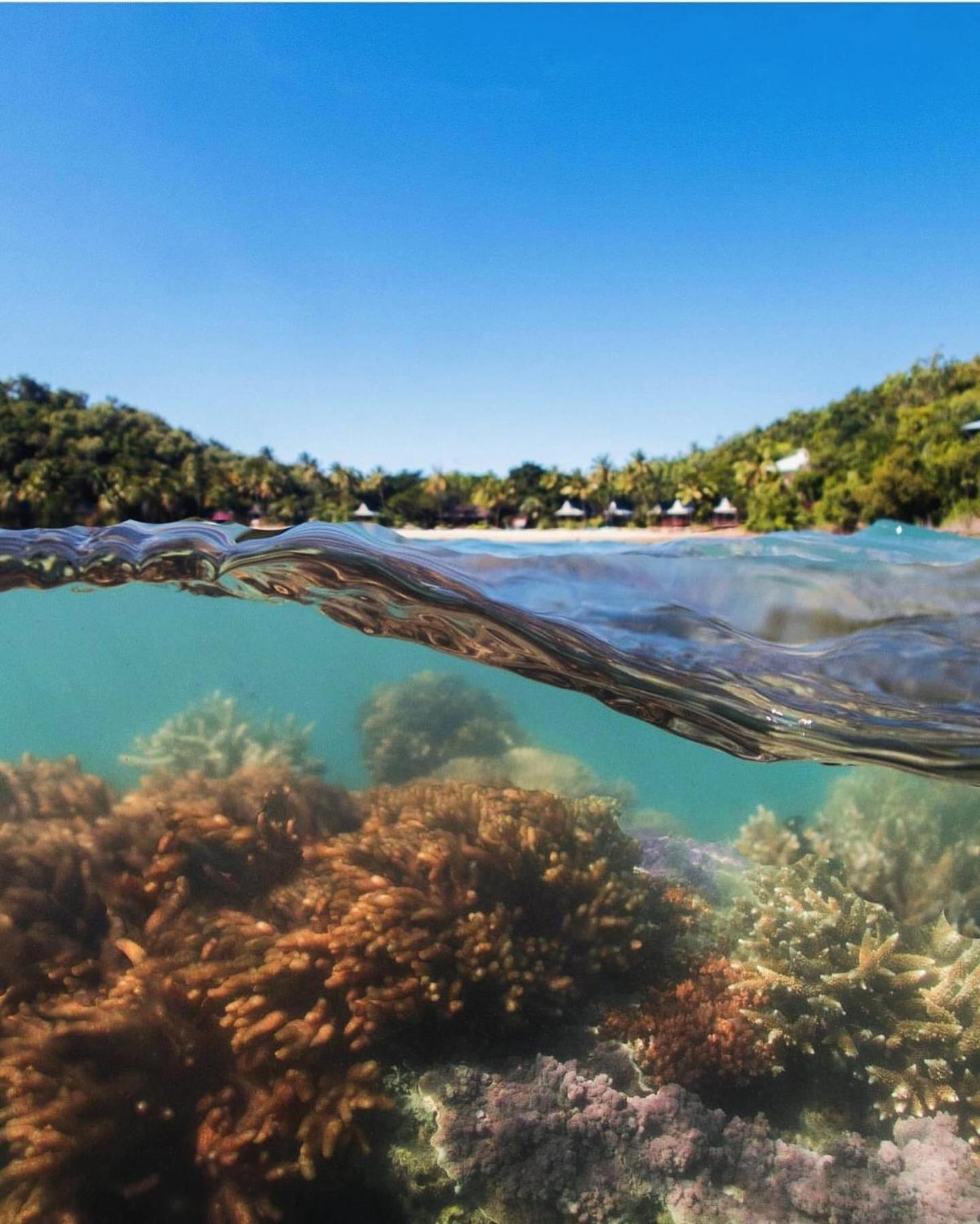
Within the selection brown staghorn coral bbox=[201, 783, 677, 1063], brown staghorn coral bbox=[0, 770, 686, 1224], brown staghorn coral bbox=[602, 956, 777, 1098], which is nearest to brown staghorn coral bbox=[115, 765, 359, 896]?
brown staghorn coral bbox=[0, 770, 686, 1224]

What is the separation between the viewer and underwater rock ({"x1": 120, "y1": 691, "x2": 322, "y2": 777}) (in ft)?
15.6

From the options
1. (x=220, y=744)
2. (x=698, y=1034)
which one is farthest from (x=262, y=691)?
(x=698, y=1034)

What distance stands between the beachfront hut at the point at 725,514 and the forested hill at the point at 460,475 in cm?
101

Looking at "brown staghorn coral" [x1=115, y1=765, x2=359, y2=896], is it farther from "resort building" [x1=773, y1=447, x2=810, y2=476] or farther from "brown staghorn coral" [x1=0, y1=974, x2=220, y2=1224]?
"resort building" [x1=773, y1=447, x2=810, y2=476]

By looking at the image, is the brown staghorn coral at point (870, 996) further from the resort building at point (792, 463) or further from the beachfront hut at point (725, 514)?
the beachfront hut at point (725, 514)

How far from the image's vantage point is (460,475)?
93.9 metres

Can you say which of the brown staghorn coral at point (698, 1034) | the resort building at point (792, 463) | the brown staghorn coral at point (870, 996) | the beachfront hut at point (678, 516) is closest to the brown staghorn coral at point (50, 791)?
the brown staghorn coral at point (698, 1034)

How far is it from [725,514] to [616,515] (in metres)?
13.4

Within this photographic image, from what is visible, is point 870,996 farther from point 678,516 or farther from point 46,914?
point 678,516

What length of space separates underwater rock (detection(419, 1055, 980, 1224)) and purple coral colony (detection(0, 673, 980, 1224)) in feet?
0.04

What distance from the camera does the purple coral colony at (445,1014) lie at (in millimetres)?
3459

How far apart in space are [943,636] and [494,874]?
346cm

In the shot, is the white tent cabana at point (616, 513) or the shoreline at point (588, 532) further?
the white tent cabana at point (616, 513)

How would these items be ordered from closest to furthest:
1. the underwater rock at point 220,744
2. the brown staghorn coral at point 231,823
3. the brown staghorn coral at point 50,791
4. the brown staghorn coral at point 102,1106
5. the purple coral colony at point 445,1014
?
the brown staghorn coral at point 102,1106, the purple coral colony at point 445,1014, the brown staghorn coral at point 231,823, the brown staghorn coral at point 50,791, the underwater rock at point 220,744
